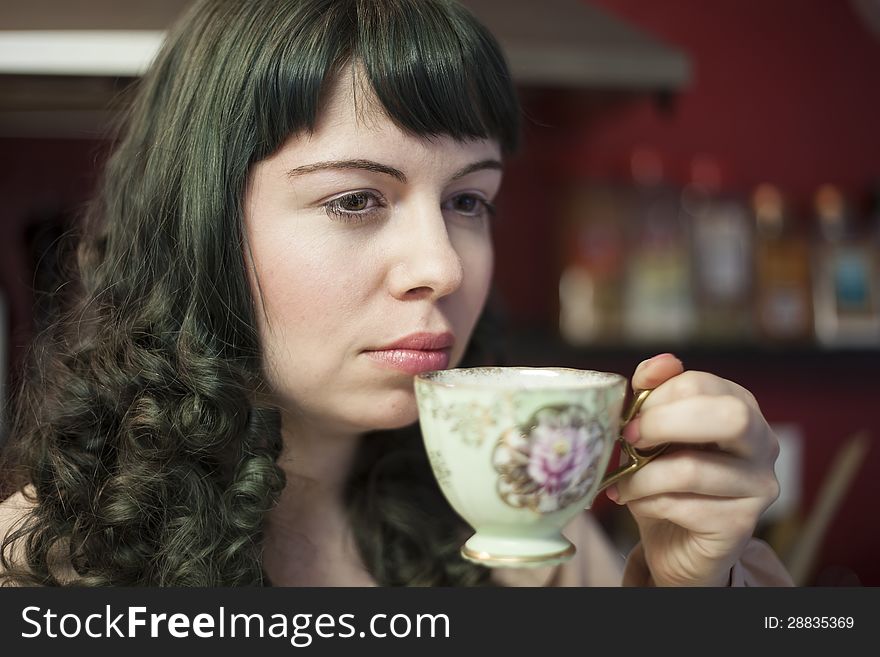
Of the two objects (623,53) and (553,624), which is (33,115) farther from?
(553,624)

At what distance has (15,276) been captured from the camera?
1.76m

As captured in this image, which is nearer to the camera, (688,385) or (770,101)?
(688,385)

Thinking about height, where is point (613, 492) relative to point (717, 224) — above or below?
below

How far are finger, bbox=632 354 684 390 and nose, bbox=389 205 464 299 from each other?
0.58 ft

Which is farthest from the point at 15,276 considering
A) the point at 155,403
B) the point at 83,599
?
the point at 83,599

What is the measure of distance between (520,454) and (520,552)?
0.09 meters

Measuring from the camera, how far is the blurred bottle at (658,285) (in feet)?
6.26

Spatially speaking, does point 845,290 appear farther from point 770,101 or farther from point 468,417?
point 468,417

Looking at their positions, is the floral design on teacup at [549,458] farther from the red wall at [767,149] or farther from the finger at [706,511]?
the red wall at [767,149]

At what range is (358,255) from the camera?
751 millimetres

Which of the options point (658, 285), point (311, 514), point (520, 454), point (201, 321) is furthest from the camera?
point (658, 285)

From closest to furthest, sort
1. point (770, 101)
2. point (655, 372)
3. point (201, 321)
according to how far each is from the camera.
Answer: point (655, 372) → point (201, 321) → point (770, 101)

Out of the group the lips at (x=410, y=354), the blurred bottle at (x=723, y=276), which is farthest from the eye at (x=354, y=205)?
the blurred bottle at (x=723, y=276)

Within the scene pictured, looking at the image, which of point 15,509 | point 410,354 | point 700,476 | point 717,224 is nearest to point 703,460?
point 700,476
